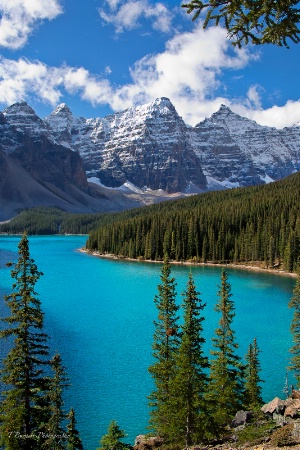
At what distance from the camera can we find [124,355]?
37625mm

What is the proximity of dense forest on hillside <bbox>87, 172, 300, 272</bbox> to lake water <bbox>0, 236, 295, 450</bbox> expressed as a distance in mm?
14209

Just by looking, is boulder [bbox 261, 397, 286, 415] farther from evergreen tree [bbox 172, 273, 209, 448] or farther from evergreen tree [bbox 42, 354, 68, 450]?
evergreen tree [bbox 42, 354, 68, 450]

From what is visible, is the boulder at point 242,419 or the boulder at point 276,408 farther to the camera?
the boulder at point 242,419

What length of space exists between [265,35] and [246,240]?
346 ft

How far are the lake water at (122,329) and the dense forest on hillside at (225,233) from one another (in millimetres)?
14209

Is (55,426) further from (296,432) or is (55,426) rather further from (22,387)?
(296,432)

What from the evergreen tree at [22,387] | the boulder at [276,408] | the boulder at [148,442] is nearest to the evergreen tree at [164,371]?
the boulder at [148,442]

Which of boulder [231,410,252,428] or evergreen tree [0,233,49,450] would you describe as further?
boulder [231,410,252,428]

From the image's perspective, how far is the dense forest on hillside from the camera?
104812 millimetres

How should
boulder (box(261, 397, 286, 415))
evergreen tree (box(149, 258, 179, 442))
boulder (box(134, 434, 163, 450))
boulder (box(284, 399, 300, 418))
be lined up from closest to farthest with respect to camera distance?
boulder (box(284, 399, 300, 418)), boulder (box(261, 397, 286, 415)), boulder (box(134, 434, 163, 450)), evergreen tree (box(149, 258, 179, 442))

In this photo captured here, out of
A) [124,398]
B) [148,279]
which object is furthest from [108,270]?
[124,398]

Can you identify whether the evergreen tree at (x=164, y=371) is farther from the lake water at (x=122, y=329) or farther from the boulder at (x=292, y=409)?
the boulder at (x=292, y=409)

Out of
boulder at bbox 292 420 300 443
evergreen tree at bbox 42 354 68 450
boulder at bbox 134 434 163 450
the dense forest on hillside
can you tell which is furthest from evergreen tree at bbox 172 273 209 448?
the dense forest on hillside

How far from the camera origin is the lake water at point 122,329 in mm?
28325
